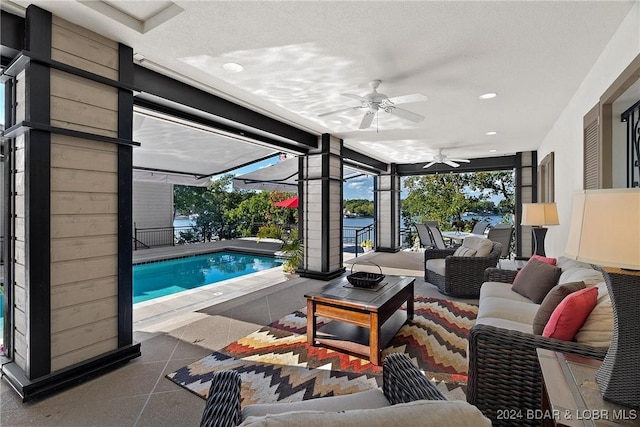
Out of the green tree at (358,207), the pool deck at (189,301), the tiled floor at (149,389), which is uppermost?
the green tree at (358,207)

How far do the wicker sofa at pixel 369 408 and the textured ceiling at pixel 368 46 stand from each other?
2.26 m

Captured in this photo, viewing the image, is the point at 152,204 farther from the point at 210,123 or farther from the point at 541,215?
the point at 541,215

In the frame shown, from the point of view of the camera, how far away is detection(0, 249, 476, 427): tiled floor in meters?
1.92

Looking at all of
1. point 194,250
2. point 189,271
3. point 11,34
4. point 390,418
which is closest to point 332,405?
point 390,418

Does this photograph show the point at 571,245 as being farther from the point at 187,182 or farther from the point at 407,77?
the point at 187,182

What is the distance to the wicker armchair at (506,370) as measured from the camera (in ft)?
5.26

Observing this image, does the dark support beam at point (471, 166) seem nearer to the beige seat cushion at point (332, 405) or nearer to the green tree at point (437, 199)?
the green tree at point (437, 199)

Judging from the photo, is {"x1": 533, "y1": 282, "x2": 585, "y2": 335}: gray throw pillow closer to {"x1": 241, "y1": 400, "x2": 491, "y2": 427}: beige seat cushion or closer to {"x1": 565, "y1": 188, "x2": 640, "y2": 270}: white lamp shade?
{"x1": 565, "y1": 188, "x2": 640, "y2": 270}: white lamp shade

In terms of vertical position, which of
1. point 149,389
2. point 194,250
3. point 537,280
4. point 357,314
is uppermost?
point 537,280

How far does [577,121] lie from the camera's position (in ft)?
11.6

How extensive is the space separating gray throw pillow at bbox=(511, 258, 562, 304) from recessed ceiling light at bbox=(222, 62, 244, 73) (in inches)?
137

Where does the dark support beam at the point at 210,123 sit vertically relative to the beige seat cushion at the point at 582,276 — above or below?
above

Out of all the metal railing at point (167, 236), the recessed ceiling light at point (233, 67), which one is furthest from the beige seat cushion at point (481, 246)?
the metal railing at point (167, 236)

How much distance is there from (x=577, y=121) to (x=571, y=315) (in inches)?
116
